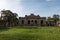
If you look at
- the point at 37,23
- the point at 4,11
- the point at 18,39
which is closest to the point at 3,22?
the point at 4,11

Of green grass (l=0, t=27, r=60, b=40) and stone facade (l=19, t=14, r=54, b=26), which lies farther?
stone facade (l=19, t=14, r=54, b=26)

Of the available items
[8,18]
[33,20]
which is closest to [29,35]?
[33,20]

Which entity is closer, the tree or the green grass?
the green grass

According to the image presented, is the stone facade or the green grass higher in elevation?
the stone facade

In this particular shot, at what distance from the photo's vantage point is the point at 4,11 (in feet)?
302

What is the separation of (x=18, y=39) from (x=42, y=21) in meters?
59.6

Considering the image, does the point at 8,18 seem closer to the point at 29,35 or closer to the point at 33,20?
the point at 33,20

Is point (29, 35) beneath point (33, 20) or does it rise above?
beneath

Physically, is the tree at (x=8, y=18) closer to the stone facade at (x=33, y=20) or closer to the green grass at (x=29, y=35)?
the stone facade at (x=33, y=20)

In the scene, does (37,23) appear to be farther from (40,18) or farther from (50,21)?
(50,21)

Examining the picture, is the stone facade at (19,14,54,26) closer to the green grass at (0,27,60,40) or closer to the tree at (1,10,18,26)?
the tree at (1,10,18,26)

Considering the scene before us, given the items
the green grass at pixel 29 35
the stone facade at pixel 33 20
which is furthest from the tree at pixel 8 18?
the green grass at pixel 29 35

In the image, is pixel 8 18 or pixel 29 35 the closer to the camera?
pixel 29 35

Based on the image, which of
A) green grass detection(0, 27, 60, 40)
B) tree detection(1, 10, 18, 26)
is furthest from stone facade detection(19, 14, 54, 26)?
green grass detection(0, 27, 60, 40)
